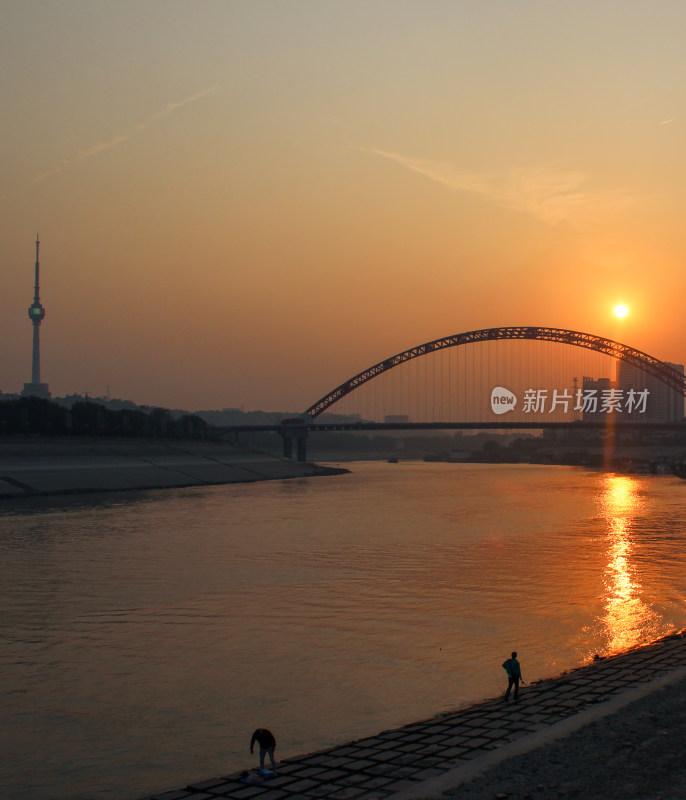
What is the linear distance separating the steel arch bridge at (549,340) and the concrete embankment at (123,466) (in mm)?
19977

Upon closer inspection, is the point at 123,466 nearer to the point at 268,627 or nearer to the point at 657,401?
the point at 268,627

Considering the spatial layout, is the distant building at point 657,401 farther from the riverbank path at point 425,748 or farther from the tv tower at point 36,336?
the riverbank path at point 425,748

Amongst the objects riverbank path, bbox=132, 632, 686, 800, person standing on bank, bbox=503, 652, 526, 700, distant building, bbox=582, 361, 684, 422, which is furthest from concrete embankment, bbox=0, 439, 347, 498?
distant building, bbox=582, 361, 684, 422

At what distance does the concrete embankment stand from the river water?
17414 millimetres

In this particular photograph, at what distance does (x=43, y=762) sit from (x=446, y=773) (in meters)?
4.54

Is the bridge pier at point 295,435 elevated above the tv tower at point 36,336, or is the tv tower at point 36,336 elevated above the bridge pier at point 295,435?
the tv tower at point 36,336

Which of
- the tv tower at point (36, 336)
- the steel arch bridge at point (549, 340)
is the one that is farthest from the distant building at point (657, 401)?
the tv tower at point (36, 336)

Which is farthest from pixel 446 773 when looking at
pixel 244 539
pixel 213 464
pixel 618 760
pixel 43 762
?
pixel 213 464

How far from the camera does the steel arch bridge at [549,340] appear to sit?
95312mm

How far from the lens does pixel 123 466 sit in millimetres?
61312

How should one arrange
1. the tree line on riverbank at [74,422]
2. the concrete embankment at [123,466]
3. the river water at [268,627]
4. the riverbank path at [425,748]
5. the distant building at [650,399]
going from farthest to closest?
the distant building at [650,399]
the tree line on riverbank at [74,422]
the concrete embankment at [123,466]
the river water at [268,627]
the riverbank path at [425,748]

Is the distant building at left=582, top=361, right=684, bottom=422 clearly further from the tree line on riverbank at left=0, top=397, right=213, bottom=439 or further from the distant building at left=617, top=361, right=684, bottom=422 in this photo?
the tree line on riverbank at left=0, top=397, right=213, bottom=439

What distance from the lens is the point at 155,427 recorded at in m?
98.0

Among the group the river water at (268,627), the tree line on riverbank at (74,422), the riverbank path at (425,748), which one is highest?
the tree line on riverbank at (74,422)
